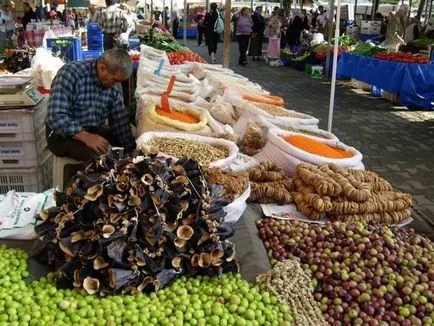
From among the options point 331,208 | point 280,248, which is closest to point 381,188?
point 331,208

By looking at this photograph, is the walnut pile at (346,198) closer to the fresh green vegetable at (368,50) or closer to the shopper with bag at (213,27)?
the fresh green vegetable at (368,50)

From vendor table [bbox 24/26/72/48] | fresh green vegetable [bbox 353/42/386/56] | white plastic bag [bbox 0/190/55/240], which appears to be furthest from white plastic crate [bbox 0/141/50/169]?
fresh green vegetable [bbox 353/42/386/56]

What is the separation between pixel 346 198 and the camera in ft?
10.1

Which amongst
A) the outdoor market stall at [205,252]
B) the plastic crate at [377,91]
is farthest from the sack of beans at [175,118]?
the plastic crate at [377,91]

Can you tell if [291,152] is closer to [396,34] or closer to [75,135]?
[75,135]

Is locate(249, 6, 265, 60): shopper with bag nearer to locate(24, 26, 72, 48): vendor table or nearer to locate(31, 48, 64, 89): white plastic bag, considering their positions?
locate(24, 26, 72, 48): vendor table

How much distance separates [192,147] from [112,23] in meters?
7.53

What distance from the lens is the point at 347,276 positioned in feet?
8.14

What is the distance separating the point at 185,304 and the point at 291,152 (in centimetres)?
169

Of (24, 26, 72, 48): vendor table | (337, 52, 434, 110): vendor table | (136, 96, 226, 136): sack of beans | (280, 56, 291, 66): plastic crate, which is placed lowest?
(280, 56, 291, 66): plastic crate

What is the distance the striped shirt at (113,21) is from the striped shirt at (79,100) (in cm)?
658

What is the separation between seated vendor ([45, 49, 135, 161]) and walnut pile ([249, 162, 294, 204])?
122 centimetres

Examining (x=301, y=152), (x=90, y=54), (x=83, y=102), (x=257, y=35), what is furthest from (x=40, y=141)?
(x=257, y=35)

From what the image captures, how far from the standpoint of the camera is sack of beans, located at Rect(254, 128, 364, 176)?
11.6ft
